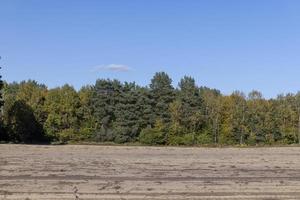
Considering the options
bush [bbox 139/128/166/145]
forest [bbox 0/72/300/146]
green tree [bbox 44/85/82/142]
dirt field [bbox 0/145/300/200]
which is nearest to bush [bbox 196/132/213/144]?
forest [bbox 0/72/300/146]

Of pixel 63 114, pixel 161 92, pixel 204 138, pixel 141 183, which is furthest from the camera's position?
pixel 161 92

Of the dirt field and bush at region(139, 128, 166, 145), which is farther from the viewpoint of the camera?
bush at region(139, 128, 166, 145)

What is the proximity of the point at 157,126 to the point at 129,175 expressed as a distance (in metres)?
72.8

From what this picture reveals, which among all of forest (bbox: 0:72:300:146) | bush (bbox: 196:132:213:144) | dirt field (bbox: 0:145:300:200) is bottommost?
dirt field (bbox: 0:145:300:200)

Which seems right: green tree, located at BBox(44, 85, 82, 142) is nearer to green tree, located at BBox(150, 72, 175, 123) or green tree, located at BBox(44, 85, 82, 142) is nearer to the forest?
the forest

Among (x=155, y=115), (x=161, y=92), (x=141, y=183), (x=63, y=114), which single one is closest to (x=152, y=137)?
(x=155, y=115)

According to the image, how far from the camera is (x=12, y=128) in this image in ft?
312

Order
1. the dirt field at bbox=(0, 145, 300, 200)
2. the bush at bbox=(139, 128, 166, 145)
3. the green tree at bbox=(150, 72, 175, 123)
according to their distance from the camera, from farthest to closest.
Answer: the green tree at bbox=(150, 72, 175, 123)
the bush at bbox=(139, 128, 166, 145)
the dirt field at bbox=(0, 145, 300, 200)

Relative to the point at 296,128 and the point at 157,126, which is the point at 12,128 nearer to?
the point at 157,126

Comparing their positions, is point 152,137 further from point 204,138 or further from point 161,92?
point 161,92

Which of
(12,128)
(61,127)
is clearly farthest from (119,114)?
(12,128)

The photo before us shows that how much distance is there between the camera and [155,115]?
106938 millimetres

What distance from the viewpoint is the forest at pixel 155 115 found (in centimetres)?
10388

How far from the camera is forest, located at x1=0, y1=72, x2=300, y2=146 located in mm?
103875
